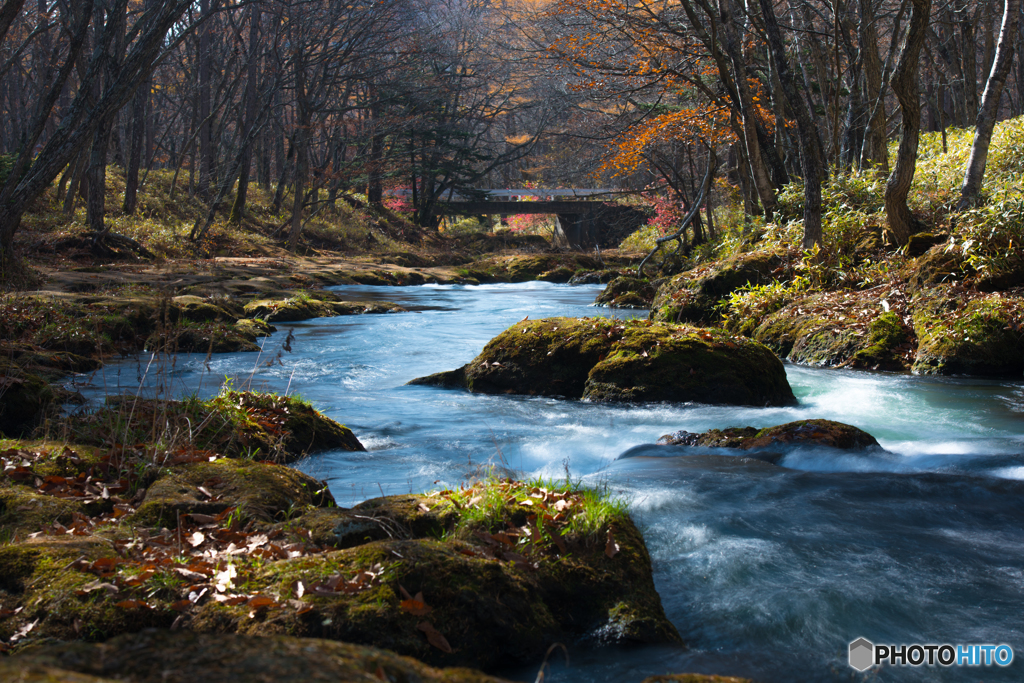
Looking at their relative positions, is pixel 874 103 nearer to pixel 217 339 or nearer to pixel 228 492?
pixel 217 339

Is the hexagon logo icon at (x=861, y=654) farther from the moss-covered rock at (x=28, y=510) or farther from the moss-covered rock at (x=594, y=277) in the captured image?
the moss-covered rock at (x=594, y=277)

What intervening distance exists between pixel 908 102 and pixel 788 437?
7.74m

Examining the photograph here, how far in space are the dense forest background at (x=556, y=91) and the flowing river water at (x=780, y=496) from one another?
499 centimetres

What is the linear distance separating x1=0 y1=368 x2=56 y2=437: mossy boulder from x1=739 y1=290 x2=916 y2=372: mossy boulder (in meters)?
9.43

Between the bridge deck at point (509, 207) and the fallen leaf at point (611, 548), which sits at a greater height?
the bridge deck at point (509, 207)

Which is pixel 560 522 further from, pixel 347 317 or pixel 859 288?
pixel 347 317

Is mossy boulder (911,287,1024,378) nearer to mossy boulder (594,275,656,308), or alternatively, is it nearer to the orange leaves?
the orange leaves

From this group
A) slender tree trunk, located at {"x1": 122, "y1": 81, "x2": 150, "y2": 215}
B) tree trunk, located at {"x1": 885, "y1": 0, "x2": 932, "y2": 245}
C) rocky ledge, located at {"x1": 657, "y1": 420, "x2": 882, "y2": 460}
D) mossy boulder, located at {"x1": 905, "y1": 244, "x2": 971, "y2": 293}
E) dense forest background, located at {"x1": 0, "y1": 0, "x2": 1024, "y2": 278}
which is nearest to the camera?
rocky ledge, located at {"x1": 657, "y1": 420, "x2": 882, "y2": 460}

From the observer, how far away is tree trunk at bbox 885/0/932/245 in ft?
34.1

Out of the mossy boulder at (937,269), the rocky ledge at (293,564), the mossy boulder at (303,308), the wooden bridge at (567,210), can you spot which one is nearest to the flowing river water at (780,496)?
the rocky ledge at (293,564)

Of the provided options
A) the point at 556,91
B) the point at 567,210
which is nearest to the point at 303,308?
the point at 556,91

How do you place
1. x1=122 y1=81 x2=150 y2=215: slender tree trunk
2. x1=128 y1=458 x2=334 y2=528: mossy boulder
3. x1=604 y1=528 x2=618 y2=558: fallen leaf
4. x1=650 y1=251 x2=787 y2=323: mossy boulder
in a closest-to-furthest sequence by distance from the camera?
1. x1=604 y1=528 x2=618 y2=558: fallen leaf
2. x1=128 y1=458 x2=334 y2=528: mossy boulder
3. x1=650 y1=251 x2=787 y2=323: mossy boulder
4. x1=122 y1=81 x2=150 y2=215: slender tree trunk

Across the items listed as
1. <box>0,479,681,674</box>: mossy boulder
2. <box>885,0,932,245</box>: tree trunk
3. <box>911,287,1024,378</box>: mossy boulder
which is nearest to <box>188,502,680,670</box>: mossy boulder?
<box>0,479,681,674</box>: mossy boulder

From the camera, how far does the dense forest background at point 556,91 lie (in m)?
11.5
